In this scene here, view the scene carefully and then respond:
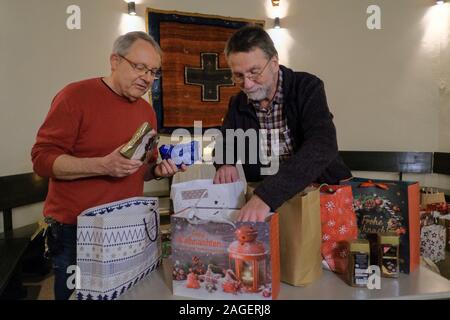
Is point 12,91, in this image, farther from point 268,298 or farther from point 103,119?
point 268,298

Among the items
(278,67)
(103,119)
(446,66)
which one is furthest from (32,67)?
(446,66)

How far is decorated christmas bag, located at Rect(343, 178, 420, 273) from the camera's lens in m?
1.11

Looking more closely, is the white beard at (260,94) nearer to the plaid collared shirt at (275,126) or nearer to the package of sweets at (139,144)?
the plaid collared shirt at (275,126)

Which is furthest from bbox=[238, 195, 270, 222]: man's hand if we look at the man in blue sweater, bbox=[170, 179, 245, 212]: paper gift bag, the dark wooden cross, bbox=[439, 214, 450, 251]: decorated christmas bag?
the dark wooden cross

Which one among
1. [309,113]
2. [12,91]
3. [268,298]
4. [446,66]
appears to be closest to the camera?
[268,298]

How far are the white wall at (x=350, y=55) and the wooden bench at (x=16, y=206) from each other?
0.28m

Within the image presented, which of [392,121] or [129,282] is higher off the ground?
[392,121]

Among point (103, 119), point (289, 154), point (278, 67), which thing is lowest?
point (289, 154)

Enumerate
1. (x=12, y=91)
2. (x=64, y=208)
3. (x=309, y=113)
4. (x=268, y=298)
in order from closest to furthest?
(x=268, y=298), (x=309, y=113), (x=64, y=208), (x=12, y=91)

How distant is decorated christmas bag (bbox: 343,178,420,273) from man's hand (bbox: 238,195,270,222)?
0.36 meters

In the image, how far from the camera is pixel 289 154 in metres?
1.37

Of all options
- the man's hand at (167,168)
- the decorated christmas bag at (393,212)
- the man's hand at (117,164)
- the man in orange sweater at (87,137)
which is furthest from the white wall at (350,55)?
the decorated christmas bag at (393,212)

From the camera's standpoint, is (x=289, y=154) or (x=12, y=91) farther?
(x=12, y=91)
